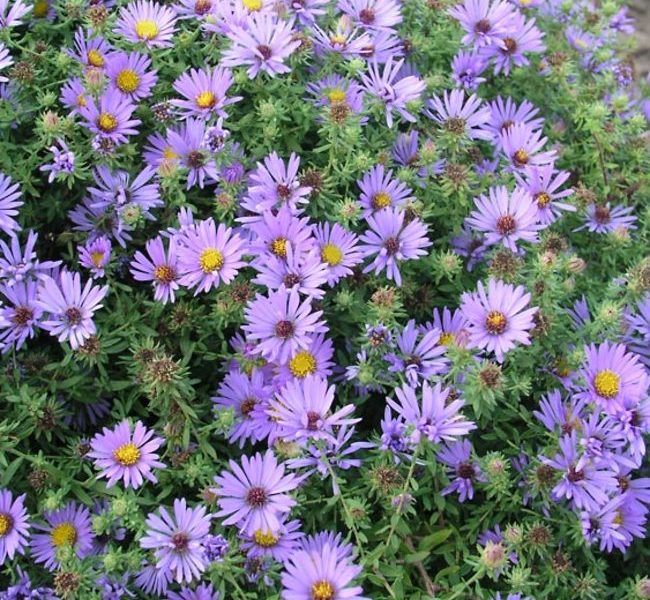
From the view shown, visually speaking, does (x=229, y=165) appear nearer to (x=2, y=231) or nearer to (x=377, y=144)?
(x=377, y=144)

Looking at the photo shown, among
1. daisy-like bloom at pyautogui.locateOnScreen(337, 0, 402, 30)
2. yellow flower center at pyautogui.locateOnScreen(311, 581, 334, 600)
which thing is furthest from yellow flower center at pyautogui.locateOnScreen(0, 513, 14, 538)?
daisy-like bloom at pyautogui.locateOnScreen(337, 0, 402, 30)

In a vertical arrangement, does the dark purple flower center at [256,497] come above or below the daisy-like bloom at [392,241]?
below

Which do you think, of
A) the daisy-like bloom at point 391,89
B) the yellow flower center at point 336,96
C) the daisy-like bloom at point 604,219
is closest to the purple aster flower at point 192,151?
the yellow flower center at point 336,96

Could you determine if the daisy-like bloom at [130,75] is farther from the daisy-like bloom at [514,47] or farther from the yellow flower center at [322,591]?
the yellow flower center at [322,591]

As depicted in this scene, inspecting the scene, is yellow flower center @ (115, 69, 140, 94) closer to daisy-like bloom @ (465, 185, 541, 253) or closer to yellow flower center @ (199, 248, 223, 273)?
yellow flower center @ (199, 248, 223, 273)

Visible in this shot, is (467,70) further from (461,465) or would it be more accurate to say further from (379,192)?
(461,465)

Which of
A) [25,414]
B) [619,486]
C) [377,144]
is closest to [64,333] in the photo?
[25,414]
